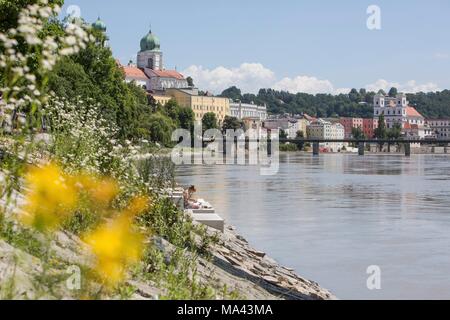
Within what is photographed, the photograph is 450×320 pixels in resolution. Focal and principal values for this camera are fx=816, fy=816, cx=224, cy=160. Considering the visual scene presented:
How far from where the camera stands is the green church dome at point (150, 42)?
18262cm

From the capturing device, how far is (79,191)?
8.81 meters

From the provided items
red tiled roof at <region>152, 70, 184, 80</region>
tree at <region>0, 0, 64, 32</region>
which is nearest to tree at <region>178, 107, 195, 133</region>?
red tiled roof at <region>152, 70, 184, 80</region>

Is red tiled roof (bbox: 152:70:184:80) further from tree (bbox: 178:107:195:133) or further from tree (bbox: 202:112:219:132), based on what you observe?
Answer: tree (bbox: 178:107:195:133)

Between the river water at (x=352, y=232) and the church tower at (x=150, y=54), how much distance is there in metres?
144

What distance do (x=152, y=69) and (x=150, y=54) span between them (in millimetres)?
3510

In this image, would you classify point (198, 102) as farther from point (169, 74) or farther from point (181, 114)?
Answer: point (181, 114)

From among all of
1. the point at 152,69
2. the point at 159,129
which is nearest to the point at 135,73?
the point at 152,69

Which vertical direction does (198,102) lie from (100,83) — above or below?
above

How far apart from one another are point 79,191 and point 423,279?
8.83 meters

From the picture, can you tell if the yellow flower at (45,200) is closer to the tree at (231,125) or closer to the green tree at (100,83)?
the green tree at (100,83)

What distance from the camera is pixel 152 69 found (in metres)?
184

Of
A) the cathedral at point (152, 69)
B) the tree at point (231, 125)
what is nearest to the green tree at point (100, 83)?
the tree at point (231, 125)

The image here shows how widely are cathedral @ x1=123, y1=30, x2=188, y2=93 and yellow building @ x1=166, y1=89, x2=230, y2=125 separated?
711 cm
